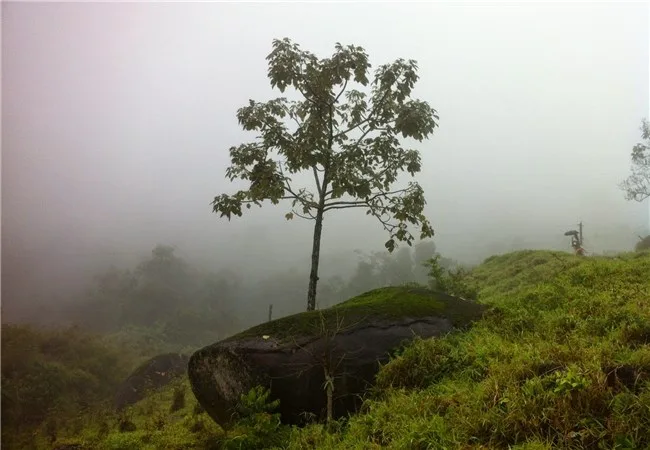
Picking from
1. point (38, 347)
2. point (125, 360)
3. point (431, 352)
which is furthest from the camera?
point (125, 360)

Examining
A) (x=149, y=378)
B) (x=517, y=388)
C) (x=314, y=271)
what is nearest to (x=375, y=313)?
(x=314, y=271)

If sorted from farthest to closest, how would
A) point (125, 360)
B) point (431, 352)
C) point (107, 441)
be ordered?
point (125, 360)
point (107, 441)
point (431, 352)

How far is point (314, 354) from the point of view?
7582mm

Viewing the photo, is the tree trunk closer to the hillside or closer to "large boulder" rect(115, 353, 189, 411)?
the hillside

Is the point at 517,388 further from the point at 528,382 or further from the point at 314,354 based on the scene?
the point at 314,354

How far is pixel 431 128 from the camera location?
10.1 m

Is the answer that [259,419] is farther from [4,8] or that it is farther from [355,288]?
[355,288]

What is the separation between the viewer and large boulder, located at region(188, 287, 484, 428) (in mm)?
7426

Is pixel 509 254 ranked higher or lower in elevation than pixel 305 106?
lower

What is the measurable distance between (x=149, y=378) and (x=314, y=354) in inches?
773

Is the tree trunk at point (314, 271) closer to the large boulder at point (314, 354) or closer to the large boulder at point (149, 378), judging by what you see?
the large boulder at point (314, 354)

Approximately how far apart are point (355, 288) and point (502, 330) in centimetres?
4993

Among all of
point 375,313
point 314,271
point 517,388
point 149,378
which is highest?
point 314,271

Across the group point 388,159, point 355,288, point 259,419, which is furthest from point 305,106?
point 355,288
